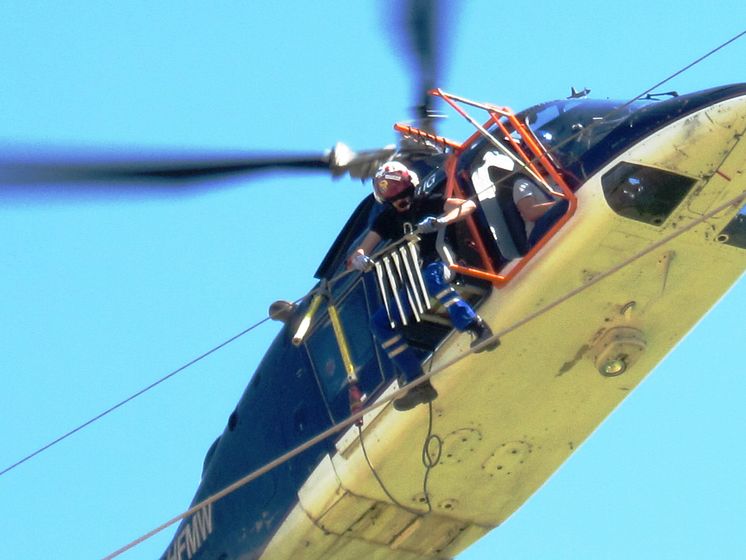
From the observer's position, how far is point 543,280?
1106 cm

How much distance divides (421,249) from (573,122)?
1.40 meters

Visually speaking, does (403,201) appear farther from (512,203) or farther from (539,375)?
(539,375)

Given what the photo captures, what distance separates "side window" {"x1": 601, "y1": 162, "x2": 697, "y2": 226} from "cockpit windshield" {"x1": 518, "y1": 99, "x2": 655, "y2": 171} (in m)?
0.50

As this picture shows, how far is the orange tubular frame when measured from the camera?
11117mm

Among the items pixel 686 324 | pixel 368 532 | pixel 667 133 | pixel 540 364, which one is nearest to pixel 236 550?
pixel 368 532

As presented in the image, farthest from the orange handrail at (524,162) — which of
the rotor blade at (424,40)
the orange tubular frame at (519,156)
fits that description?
the rotor blade at (424,40)

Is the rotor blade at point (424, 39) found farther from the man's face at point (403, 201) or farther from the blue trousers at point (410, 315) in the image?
the blue trousers at point (410, 315)

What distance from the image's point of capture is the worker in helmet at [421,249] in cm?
1115

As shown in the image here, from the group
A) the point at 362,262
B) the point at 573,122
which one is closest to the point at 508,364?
the point at 362,262

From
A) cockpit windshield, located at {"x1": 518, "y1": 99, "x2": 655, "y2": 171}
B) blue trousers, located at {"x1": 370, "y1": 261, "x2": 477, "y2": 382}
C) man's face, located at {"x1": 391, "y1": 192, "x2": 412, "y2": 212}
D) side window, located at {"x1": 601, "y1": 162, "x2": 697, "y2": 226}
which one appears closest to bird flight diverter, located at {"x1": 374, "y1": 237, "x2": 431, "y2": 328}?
blue trousers, located at {"x1": 370, "y1": 261, "x2": 477, "y2": 382}

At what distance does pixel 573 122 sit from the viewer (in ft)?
38.5

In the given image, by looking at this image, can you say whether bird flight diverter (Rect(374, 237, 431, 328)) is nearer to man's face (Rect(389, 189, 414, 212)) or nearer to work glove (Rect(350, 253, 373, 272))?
work glove (Rect(350, 253, 373, 272))

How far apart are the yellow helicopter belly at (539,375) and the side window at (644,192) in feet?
0.21

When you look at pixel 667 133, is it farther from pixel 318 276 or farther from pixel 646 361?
pixel 318 276
